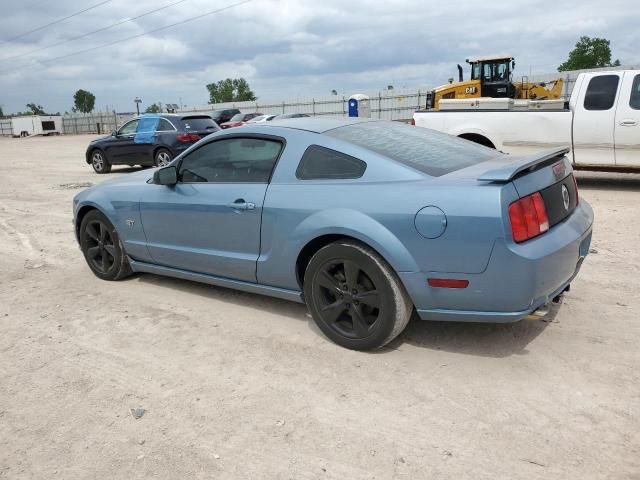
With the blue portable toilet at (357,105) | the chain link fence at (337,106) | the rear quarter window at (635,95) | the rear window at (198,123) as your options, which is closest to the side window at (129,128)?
the rear window at (198,123)

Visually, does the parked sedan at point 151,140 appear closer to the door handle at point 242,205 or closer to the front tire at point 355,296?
the door handle at point 242,205

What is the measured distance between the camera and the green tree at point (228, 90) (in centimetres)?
10981

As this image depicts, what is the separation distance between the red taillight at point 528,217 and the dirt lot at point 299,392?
2.72 ft

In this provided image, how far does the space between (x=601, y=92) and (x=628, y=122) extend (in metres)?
0.67

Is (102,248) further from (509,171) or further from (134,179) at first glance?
(509,171)

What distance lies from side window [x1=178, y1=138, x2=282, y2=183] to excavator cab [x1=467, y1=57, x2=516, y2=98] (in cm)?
1872

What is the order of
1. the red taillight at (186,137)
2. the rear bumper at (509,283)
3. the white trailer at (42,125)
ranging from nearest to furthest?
the rear bumper at (509,283) < the red taillight at (186,137) < the white trailer at (42,125)

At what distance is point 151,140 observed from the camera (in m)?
14.5

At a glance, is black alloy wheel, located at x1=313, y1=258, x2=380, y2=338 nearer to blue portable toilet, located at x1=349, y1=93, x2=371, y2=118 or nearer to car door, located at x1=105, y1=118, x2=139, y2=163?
car door, located at x1=105, y1=118, x2=139, y2=163

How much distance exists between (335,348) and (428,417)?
98 cm

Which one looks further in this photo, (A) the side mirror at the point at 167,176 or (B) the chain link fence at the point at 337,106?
(B) the chain link fence at the point at 337,106

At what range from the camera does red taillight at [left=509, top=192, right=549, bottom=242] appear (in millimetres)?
3100

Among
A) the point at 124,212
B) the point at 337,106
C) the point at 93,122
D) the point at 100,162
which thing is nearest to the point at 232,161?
the point at 124,212

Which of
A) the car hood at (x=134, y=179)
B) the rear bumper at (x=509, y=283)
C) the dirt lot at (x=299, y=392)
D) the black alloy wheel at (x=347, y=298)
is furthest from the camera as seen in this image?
the car hood at (x=134, y=179)
